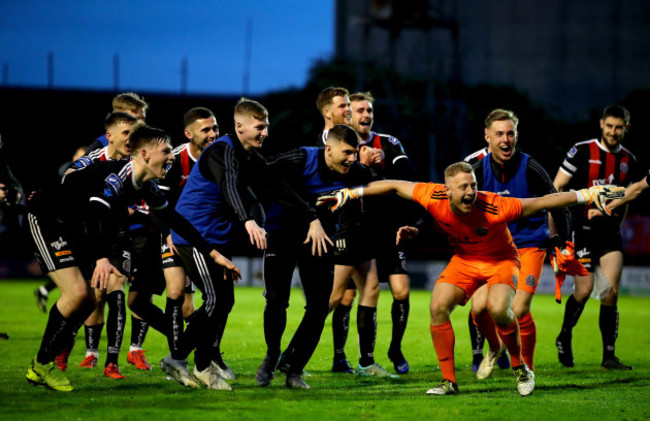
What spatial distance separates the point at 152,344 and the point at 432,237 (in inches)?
733

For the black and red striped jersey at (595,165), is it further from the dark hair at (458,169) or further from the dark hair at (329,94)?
the dark hair at (458,169)

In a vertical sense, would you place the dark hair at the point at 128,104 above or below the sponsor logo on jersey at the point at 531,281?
above

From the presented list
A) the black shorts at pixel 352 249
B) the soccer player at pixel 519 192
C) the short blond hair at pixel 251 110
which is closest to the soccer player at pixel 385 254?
the black shorts at pixel 352 249

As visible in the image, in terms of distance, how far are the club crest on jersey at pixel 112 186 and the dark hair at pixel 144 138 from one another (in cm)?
31

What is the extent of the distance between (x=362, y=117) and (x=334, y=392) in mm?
3091

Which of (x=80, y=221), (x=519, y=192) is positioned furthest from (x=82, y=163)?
(x=519, y=192)

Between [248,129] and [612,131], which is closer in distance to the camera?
[248,129]

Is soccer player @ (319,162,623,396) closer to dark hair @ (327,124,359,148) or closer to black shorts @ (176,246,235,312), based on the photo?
dark hair @ (327,124,359,148)

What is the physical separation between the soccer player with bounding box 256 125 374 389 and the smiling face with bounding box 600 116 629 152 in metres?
3.67

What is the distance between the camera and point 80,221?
7543mm

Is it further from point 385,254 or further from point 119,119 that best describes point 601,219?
point 119,119

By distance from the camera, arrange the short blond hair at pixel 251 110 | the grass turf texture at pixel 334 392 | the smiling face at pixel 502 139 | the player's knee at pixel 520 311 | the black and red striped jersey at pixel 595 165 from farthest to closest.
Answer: the black and red striped jersey at pixel 595 165 < the smiling face at pixel 502 139 < the player's knee at pixel 520 311 < the short blond hair at pixel 251 110 < the grass turf texture at pixel 334 392

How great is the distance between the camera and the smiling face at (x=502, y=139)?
8.51m

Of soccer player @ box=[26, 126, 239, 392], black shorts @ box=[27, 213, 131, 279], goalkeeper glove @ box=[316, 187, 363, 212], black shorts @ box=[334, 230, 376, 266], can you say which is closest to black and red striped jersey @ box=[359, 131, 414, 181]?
black shorts @ box=[334, 230, 376, 266]
